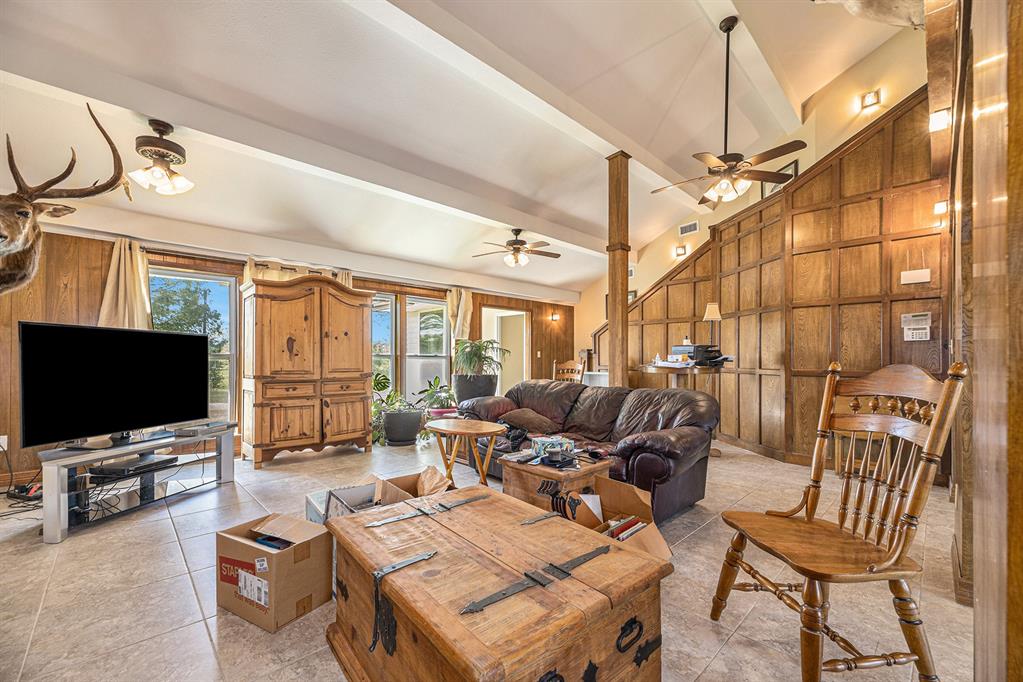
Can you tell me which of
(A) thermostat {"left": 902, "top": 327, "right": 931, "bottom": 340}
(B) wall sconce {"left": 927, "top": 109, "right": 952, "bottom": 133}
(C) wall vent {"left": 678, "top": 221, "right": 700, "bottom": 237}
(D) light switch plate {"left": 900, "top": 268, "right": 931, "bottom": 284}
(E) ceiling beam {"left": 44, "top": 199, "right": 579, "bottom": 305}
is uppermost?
(C) wall vent {"left": 678, "top": 221, "right": 700, "bottom": 237}

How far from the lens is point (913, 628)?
125 cm

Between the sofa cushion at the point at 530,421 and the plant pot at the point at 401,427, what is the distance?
1.74m

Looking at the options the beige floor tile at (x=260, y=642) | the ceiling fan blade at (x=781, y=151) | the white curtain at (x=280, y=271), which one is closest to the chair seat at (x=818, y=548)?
the beige floor tile at (x=260, y=642)

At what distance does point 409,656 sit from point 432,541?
323 millimetres

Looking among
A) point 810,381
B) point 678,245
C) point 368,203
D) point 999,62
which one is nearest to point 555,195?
point 368,203

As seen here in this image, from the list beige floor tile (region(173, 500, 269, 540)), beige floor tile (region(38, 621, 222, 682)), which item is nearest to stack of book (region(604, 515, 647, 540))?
beige floor tile (region(38, 621, 222, 682))

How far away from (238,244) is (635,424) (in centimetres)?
476

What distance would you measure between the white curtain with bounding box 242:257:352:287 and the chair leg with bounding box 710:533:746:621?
4777 mm

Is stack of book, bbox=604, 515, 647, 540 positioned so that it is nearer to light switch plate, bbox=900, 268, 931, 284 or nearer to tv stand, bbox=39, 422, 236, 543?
tv stand, bbox=39, 422, 236, 543

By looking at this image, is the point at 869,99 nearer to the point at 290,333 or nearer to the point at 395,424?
the point at 395,424

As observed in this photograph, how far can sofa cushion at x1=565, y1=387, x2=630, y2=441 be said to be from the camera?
3727 millimetres

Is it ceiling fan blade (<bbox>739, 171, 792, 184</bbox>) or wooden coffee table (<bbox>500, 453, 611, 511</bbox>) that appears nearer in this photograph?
wooden coffee table (<bbox>500, 453, 611, 511</bbox>)

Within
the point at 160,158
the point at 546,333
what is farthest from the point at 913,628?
the point at 546,333

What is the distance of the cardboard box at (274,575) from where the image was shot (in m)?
1.69
